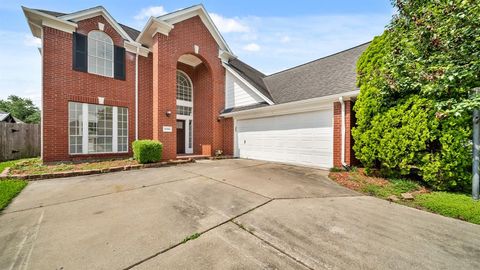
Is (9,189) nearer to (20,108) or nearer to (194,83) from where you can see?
(194,83)

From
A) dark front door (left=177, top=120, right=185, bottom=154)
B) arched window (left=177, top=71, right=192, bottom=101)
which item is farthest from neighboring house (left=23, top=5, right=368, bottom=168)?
arched window (left=177, top=71, right=192, bottom=101)

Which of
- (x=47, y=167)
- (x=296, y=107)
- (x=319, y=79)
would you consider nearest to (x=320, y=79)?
(x=319, y=79)

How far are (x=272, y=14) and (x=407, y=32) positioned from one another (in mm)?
5238

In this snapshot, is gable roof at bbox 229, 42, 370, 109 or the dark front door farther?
the dark front door

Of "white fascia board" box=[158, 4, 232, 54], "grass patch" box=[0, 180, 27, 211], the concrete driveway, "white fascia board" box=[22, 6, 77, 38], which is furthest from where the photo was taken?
"white fascia board" box=[158, 4, 232, 54]

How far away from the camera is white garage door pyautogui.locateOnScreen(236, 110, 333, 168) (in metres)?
7.47

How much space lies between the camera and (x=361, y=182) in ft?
17.5

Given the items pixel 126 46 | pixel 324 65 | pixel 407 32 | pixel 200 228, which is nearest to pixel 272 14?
pixel 324 65

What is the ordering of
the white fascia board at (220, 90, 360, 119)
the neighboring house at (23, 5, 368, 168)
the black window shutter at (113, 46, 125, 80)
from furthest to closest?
the black window shutter at (113, 46, 125, 80) → the neighboring house at (23, 5, 368, 168) → the white fascia board at (220, 90, 360, 119)

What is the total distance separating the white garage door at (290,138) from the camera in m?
7.47

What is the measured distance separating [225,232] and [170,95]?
26.5 ft

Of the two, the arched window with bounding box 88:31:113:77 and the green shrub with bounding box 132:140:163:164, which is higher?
the arched window with bounding box 88:31:113:77

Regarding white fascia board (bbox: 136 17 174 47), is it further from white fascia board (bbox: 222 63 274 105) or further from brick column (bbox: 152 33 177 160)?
white fascia board (bbox: 222 63 274 105)

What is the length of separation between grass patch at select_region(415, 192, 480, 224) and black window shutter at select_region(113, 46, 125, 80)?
12390 mm
